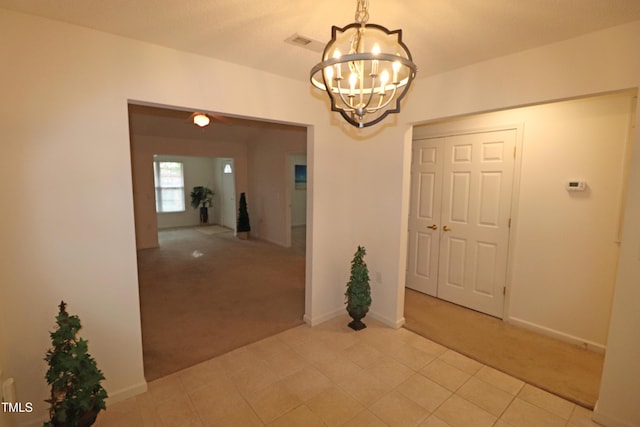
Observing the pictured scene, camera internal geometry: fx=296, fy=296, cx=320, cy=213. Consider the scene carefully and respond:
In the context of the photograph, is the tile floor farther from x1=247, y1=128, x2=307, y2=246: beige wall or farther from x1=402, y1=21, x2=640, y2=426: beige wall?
x1=247, y1=128, x2=307, y2=246: beige wall

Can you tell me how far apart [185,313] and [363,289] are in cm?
207

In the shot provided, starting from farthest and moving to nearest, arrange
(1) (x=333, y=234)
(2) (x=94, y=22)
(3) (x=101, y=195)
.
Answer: (1) (x=333, y=234) → (3) (x=101, y=195) → (2) (x=94, y=22)

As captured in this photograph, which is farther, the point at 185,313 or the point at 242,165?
the point at 242,165

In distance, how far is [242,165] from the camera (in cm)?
762

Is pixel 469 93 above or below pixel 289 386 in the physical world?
above

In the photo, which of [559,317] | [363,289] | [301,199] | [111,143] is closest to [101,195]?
[111,143]

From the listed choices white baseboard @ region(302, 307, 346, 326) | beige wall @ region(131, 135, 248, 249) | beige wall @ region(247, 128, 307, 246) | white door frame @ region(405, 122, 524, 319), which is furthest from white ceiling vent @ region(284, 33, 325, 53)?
beige wall @ region(131, 135, 248, 249)

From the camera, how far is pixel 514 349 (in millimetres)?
2713

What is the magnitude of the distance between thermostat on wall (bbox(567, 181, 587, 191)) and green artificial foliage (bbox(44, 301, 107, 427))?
3.87 metres

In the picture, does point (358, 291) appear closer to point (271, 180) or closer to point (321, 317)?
point (321, 317)

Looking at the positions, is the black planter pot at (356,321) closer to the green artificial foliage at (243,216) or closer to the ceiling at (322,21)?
the ceiling at (322,21)

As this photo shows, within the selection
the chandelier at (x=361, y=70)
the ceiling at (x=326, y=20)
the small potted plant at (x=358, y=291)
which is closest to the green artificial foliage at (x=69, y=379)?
the ceiling at (x=326, y=20)

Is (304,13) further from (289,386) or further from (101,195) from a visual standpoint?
(289,386)

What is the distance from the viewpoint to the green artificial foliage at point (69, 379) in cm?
159
